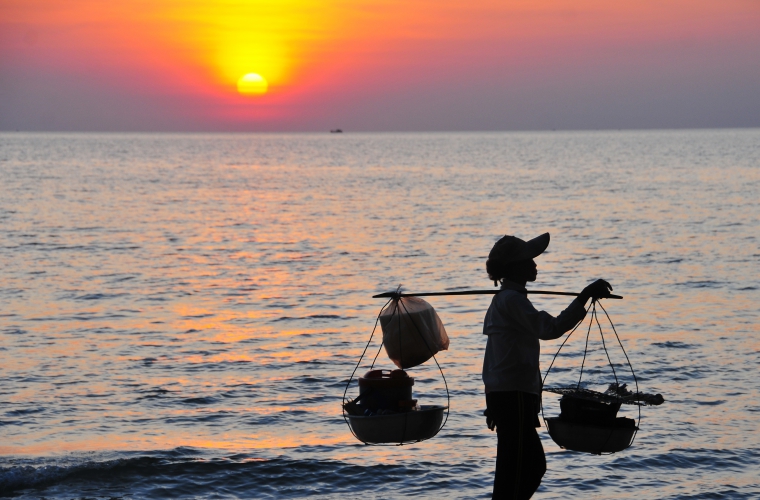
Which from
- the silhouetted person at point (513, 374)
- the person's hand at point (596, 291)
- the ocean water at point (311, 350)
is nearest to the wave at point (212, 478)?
the ocean water at point (311, 350)

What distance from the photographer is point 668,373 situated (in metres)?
12.5

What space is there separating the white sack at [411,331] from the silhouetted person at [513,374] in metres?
0.74

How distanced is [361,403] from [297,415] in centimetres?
530

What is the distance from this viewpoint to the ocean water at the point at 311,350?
8.84 m

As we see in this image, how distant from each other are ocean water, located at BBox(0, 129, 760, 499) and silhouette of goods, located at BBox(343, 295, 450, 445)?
2.97 metres

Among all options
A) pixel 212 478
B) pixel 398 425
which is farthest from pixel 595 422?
pixel 212 478

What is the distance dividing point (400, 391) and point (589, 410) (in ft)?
3.50

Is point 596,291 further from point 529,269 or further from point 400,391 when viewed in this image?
point 400,391

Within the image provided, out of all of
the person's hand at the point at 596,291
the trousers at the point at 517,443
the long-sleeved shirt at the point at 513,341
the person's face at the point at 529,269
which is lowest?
the trousers at the point at 517,443

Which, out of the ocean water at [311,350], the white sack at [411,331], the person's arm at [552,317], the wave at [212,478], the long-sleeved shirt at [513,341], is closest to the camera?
the person's arm at [552,317]

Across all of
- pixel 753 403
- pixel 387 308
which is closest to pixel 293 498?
pixel 387 308

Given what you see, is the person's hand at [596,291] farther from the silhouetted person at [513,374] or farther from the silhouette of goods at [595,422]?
the silhouette of goods at [595,422]

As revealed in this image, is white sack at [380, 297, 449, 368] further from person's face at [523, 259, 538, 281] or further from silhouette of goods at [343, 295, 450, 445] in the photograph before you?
person's face at [523, 259, 538, 281]

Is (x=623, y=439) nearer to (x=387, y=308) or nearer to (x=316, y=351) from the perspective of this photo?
(x=387, y=308)
